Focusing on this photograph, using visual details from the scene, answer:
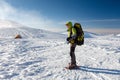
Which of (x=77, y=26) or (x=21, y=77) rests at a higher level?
(x=77, y=26)

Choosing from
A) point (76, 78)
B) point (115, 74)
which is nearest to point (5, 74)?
point (76, 78)

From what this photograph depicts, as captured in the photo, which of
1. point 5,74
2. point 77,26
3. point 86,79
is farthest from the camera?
point 77,26

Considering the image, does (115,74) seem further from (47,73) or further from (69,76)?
(47,73)

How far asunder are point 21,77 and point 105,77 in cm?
374

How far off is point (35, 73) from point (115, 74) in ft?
12.5

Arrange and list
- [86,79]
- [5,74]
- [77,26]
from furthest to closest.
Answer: [77,26] → [5,74] → [86,79]

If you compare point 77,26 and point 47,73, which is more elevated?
point 77,26

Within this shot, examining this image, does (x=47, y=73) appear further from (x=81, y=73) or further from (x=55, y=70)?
(x=81, y=73)

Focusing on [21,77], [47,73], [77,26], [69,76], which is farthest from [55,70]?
[77,26]

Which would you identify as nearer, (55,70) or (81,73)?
(81,73)

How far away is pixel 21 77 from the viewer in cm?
741

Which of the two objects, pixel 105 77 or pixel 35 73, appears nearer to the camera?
pixel 105 77

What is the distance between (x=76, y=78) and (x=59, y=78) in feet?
2.44

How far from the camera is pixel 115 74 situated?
26.0ft
